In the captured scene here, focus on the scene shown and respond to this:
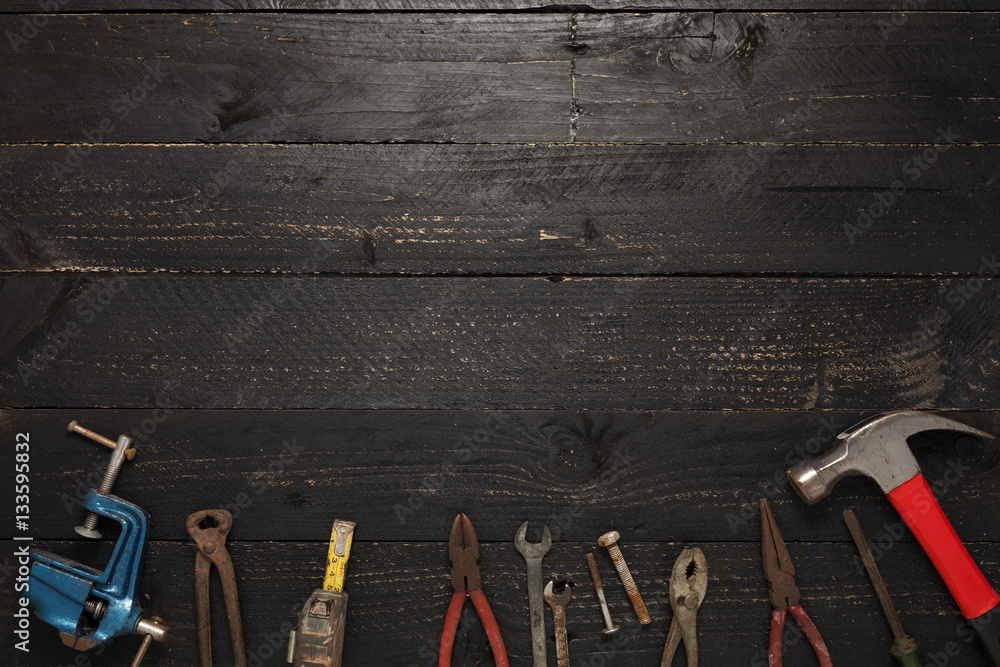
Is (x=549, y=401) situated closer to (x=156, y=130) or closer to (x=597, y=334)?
(x=597, y=334)

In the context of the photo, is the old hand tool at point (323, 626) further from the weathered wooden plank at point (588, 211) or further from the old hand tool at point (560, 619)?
the weathered wooden plank at point (588, 211)

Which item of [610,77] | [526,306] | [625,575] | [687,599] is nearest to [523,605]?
[625,575]

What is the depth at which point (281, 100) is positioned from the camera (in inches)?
49.8

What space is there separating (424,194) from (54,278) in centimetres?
78

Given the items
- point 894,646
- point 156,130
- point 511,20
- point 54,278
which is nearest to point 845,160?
point 511,20

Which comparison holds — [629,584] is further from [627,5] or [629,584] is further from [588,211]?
[627,5]

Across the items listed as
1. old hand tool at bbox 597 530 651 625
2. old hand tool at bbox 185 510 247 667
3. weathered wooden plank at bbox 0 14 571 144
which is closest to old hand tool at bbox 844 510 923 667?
old hand tool at bbox 597 530 651 625

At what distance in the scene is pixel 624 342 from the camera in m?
1.25

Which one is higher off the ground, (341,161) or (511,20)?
(511,20)

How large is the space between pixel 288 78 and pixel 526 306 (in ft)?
2.22

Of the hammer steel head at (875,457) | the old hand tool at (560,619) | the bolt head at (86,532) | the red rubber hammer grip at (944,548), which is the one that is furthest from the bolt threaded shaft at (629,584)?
the bolt head at (86,532)

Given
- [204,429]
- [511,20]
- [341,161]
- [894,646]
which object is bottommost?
[894,646]

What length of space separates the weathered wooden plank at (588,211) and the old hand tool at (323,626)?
0.62m

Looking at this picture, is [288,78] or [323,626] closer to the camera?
[323,626]
